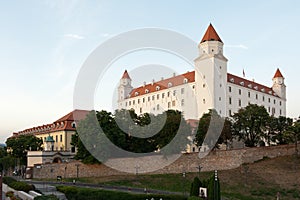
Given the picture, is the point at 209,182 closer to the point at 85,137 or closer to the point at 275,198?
the point at 275,198

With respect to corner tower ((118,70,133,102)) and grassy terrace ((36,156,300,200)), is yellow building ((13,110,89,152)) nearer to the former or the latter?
corner tower ((118,70,133,102))

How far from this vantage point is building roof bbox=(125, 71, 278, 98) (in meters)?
86.7

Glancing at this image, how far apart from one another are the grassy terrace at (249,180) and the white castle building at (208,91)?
33.7m

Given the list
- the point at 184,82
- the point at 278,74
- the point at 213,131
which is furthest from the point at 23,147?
the point at 278,74

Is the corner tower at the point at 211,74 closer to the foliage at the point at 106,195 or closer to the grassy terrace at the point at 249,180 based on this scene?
the grassy terrace at the point at 249,180

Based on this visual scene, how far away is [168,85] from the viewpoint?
295ft

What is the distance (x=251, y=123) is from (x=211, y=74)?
25148 mm

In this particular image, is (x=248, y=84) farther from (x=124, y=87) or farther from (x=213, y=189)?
(x=213, y=189)

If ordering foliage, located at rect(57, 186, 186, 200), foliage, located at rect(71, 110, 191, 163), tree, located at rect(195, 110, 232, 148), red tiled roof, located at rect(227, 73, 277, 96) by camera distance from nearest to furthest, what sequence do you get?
foliage, located at rect(57, 186, 186, 200) < foliage, located at rect(71, 110, 191, 163) < tree, located at rect(195, 110, 232, 148) < red tiled roof, located at rect(227, 73, 277, 96)

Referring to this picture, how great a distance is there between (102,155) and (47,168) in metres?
11.0

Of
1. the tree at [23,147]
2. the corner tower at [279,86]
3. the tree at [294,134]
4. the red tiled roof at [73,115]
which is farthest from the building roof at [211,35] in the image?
the tree at [23,147]

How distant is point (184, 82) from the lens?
3386 inches

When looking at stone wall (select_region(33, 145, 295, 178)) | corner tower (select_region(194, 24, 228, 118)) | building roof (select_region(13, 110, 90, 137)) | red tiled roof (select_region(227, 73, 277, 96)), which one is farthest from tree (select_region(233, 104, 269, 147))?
building roof (select_region(13, 110, 90, 137))

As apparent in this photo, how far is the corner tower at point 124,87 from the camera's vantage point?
339 feet
